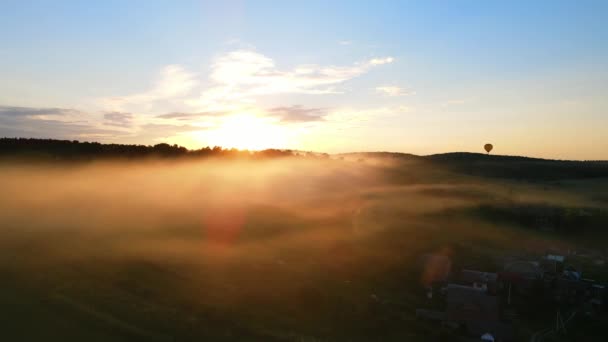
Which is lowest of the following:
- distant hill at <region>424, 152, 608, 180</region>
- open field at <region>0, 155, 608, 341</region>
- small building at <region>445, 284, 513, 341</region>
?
small building at <region>445, 284, 513, 341</region>

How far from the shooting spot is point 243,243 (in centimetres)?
5703

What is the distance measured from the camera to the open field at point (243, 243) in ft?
99.9

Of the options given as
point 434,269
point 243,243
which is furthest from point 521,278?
point 243,243

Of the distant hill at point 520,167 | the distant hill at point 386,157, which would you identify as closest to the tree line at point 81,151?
the distant hill at point 386,157

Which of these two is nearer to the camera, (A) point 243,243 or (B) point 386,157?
(A) point 243,243

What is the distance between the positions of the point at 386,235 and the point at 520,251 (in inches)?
800

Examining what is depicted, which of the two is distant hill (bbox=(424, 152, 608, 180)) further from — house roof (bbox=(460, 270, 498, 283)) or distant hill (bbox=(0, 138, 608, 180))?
house roof (bbox=(460, 270, 498, 283))

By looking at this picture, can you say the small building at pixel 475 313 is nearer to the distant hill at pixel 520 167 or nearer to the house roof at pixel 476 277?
the house roof at pixel 476 277

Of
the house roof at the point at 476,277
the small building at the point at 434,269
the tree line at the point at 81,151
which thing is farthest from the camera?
the tree line at the point at 81,151

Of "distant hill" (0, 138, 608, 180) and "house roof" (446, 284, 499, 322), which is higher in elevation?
"distant hill" (0, 138, 608, 180)

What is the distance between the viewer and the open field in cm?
3044

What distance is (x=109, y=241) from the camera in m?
48.3

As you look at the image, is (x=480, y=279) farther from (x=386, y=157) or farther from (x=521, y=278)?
(x=386, y=157)

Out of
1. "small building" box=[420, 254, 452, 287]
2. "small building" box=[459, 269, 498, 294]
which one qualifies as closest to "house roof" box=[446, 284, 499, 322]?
"small building" box=[459, 269, 498, 294]
